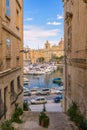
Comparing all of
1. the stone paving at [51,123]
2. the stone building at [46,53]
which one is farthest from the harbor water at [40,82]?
the stone building at [46,53]

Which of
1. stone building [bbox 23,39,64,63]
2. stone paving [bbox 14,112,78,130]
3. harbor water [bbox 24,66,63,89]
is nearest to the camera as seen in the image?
stone paving [bbox 14,112,78,130]

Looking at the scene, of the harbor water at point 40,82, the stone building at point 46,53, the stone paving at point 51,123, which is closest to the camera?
the stone paving at point 51,123

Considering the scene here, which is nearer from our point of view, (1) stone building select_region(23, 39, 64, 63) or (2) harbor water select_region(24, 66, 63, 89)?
(2) harbor water select_region(24, 66, 63, 89)

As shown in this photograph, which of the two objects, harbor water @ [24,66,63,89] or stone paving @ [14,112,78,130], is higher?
stone paving @ [14,112,78,130]

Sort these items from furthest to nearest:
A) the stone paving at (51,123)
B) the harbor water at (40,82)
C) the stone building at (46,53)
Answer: the stone building at (46,53), the harbor water at (40,82), the stone paving at (51,123)

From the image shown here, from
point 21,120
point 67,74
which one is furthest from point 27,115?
→ point 67,74

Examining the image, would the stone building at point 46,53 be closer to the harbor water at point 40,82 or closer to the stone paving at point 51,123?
the harbor water at point 40,82

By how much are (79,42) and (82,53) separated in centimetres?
108

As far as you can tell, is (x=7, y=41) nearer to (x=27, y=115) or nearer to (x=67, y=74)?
(x=27, y=115)

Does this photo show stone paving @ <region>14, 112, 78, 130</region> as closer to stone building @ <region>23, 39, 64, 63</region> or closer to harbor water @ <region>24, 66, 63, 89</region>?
harbor water @ <region>24, 66, 63, 89</region>

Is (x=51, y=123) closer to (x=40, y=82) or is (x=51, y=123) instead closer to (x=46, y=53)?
(x=40, y=82)

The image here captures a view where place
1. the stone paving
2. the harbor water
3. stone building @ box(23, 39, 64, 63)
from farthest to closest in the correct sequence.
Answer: stone building @ box(23, 39, 64, 63) → the harbor water → the stone paving

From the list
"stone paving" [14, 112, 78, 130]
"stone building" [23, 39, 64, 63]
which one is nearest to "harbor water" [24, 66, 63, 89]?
"stone paving" [14, 112, 78, 130]

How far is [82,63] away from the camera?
14031 mm
